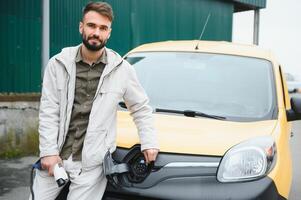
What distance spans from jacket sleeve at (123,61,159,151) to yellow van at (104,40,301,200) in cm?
13

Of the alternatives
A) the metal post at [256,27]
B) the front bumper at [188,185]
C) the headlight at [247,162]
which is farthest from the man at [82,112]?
the metal post at [256,27]

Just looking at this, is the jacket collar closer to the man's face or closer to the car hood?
the man's face

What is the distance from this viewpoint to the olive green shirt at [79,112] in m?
2.81

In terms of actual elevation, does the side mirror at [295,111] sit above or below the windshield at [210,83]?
below

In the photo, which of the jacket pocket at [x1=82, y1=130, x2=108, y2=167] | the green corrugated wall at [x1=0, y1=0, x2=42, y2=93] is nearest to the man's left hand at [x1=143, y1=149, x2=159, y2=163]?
the jacket pocket at [x1=82, y1=130, x2=108, y2=167]

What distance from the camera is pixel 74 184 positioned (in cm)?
280

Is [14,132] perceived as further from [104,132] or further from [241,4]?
[241,4]

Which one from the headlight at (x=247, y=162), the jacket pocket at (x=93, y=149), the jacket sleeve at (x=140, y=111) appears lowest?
the headlight at (x=247, y=162)

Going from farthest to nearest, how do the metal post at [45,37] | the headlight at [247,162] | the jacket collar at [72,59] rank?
the metal post at [45,37] → the headlight at [247,162] → the jacket collar at [72,59]

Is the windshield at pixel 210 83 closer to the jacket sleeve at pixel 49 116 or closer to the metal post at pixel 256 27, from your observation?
the jacket sleeve at pixel 49 116

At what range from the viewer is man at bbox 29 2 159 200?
2.78m

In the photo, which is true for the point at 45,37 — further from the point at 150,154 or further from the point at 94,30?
the point at 150,154

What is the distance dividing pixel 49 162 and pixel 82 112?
353 millimetres

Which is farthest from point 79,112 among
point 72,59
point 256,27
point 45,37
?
point 256,27
